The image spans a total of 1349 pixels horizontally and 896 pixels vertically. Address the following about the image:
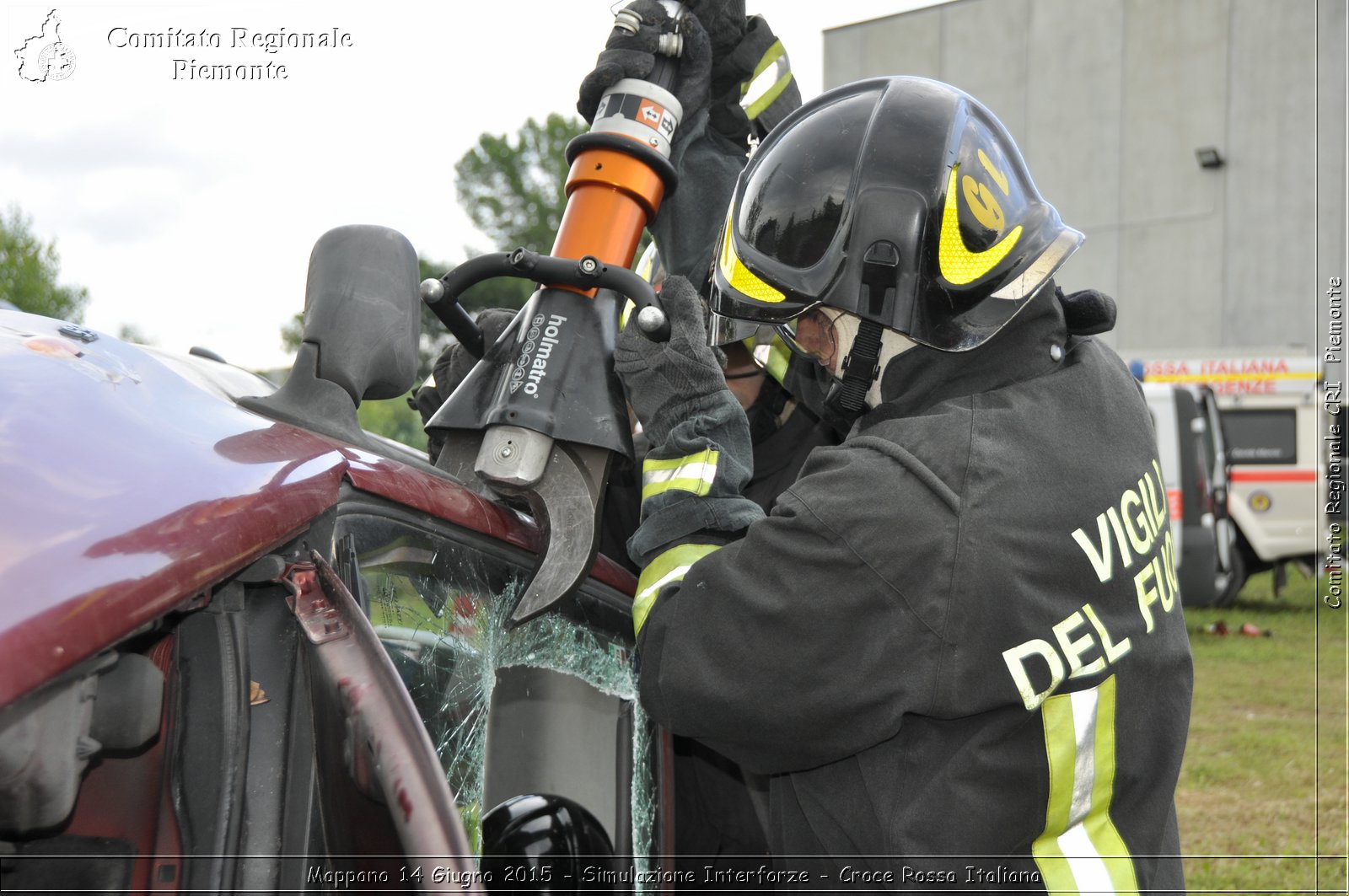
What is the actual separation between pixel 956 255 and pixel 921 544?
481 mm

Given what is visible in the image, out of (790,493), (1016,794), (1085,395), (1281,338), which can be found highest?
(1281,338)

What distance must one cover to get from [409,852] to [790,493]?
0.77 m

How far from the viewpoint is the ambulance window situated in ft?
35.3

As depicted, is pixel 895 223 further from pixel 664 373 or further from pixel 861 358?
pixel 664 373

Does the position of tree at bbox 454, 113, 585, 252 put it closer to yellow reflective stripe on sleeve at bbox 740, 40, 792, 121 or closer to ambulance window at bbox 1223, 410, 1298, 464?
ambulance window at bbox 1223, 410, 1298, 464

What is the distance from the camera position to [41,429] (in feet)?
3.61

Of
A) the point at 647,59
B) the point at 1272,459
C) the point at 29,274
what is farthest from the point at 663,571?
the point at 29,274

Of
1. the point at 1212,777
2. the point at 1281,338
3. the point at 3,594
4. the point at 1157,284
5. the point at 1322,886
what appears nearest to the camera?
the point at 3,594

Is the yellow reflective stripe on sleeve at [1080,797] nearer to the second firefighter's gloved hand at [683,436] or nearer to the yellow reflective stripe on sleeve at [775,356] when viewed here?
the second firefighter's gloved hand at [683,436]

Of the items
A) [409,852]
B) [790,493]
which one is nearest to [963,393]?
[790,493]

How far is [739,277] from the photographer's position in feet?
6.11

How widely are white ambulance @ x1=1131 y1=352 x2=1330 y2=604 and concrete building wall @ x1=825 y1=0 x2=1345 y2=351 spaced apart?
562 cm

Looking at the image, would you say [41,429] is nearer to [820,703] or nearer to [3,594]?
[3,594]

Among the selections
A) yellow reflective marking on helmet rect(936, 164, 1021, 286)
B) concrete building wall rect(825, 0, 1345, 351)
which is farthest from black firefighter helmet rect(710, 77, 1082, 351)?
concrete building wall rect(825, 0, 1345, 351)
